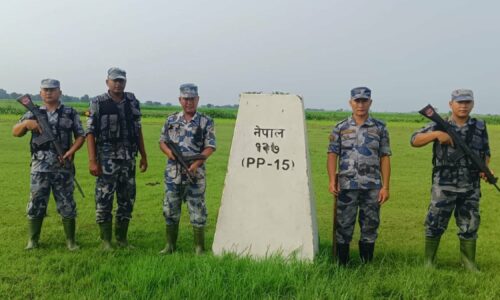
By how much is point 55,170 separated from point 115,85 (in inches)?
46.0

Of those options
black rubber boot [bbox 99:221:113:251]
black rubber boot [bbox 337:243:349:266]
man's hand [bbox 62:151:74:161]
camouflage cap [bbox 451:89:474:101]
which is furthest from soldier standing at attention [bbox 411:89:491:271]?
man's hand [bbox 62:151:74:161]

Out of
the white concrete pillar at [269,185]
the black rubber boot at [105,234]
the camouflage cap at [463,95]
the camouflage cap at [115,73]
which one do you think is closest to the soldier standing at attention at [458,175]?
the camouflage cap at [463,95]

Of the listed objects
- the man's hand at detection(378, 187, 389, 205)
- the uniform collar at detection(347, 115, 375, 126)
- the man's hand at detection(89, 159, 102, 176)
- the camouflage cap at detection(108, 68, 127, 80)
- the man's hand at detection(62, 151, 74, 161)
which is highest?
the camouflage cap at detection(108, 68, 127, 80)

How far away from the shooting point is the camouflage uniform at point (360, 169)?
4809mm

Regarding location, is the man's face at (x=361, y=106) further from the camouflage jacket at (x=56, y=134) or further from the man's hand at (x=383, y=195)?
the camouflage jacket at (x=56, y=134)

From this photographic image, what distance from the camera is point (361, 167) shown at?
480cm

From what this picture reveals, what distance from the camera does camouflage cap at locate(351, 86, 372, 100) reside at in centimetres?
476

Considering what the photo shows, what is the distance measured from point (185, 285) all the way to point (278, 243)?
4.01 feet

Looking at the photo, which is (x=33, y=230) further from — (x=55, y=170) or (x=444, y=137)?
(x=444, y=137)

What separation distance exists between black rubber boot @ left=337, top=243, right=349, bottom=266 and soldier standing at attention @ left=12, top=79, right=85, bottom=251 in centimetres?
289

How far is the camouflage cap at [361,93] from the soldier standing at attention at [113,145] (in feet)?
8.07

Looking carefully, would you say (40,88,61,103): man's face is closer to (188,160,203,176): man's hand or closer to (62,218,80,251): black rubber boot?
(62,218,80,251): black rubber boot

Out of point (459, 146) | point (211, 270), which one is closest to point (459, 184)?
point (459, 146)

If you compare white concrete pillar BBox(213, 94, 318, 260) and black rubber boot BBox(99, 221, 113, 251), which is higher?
white concrete pillar BBox(213, 94, 318, 260)
